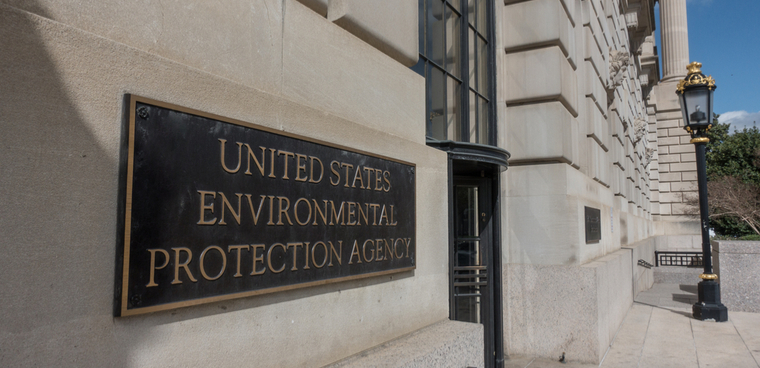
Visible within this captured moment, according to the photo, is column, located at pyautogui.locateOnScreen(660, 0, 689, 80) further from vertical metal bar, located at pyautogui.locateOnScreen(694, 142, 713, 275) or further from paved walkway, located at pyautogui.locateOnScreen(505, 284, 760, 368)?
paved walkway, located at pyautogui.locateOnScreen(505, 284, 760, 368)

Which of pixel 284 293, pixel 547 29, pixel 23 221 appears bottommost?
pixel 284 293

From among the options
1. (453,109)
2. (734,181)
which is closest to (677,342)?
(453,109)

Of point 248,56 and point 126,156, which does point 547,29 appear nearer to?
point 248,56

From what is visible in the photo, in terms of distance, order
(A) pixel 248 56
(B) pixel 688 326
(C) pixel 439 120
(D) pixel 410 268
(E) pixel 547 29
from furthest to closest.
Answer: (B) pixel 688 326, (E) pixel 547 29, (C) pixel 439 120, (D) pixel 410 268, (A) pixel 248 56

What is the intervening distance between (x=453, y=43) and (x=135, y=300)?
5.92 m

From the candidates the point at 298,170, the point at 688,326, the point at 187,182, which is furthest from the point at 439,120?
the point at 688,326

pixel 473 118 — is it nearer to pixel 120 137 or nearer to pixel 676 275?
pixel 120 137

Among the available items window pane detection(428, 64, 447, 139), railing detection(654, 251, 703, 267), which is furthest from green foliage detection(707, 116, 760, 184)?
window pane detection(428, 64, 447, 139)

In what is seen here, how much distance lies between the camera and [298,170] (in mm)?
2885

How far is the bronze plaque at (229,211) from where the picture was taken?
2078mm

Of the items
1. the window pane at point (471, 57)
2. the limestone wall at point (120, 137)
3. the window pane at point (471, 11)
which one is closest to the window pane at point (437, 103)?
the window pane at point (471, 57)

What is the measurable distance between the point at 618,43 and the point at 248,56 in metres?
16.8

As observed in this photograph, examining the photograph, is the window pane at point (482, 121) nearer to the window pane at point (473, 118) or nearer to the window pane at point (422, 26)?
the window pane at point (473, 118)

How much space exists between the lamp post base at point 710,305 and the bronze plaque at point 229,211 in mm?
10773
